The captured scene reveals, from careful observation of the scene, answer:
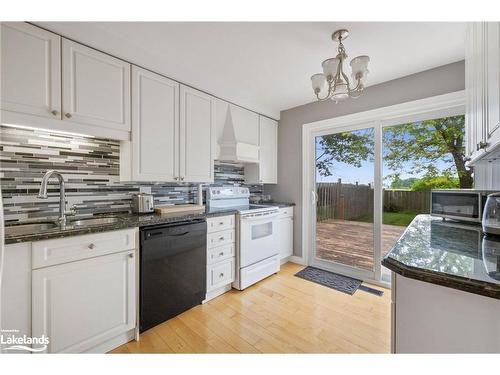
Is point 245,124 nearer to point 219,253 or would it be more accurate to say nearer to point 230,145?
point 230,145

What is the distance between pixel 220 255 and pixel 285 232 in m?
1.19

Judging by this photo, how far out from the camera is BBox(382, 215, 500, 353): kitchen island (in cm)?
67

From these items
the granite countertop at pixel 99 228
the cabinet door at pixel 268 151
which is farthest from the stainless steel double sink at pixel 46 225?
the cabinet door at pixel 268 151

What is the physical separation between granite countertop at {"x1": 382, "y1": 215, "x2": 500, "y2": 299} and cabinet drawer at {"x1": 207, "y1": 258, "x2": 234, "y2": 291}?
1679mm

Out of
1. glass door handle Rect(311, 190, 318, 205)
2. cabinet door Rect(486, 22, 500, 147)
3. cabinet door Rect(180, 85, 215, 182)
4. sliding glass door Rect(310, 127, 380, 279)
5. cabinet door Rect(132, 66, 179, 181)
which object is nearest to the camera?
cabinet door Rect(486, 22, 500, 147)

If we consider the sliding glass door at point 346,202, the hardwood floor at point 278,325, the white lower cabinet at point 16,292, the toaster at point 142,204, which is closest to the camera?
the white lower cabinet at point 16,292

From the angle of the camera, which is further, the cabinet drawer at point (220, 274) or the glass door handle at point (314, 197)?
the glass door handle at point (314, 197)

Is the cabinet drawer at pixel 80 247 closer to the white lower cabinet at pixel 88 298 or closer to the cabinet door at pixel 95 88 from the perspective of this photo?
the white lower cabinet at pixel 88 298

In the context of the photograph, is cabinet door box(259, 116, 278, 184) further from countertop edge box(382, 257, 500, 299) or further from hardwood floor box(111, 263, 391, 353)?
countertop edge box(382, 257, 500, 299)

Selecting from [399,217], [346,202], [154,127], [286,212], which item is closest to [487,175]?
[399,217]

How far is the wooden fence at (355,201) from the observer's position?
95.8 inches

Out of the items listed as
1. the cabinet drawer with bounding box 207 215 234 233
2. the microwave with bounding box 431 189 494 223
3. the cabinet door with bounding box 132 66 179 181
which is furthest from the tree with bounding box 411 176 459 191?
the cabinet door with bounding box 132 66 179 181

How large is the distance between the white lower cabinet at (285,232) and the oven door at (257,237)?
0.46 ft

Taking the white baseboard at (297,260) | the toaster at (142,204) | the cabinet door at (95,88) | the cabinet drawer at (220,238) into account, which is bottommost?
the white baseboard at (297,260)
